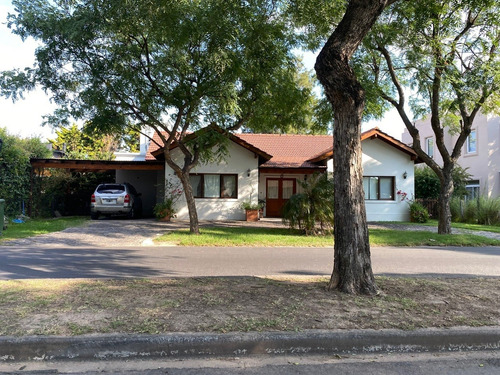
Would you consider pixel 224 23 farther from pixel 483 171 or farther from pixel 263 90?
pixel 483 171

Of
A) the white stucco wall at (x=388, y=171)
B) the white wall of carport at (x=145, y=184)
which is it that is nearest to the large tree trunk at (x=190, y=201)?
the white wall of carport at (x=145, y=184)

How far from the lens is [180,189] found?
19.4 m

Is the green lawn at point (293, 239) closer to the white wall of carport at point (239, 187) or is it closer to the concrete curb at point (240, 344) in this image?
the white wall of carport at point (239, 187)

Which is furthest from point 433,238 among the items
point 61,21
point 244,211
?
point 61,21

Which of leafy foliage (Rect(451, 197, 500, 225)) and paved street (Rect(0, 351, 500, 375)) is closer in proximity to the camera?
paved street (Rect(0, 351, 500, 375))

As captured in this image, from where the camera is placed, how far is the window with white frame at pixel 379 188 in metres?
21.2

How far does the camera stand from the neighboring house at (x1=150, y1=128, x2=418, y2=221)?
19734 millimetres

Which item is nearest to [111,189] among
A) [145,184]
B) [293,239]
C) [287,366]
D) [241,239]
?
[145,184]

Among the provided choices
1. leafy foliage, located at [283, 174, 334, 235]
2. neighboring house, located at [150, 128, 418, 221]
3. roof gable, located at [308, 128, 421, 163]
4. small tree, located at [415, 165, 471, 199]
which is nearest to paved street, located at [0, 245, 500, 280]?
leafy foliage, located at [283, 174, 334, 235]

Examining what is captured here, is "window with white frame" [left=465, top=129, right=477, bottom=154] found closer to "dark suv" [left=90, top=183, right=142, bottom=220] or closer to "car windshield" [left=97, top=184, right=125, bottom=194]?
"dark suv" [left=90, top=183, right=142, bottom=220]

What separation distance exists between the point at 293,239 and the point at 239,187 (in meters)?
7.34

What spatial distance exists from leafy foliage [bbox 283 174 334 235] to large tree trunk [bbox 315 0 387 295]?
314 inches

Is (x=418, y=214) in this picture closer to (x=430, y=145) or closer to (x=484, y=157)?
(x=484, y=157)

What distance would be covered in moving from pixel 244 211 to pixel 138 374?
16178mm
